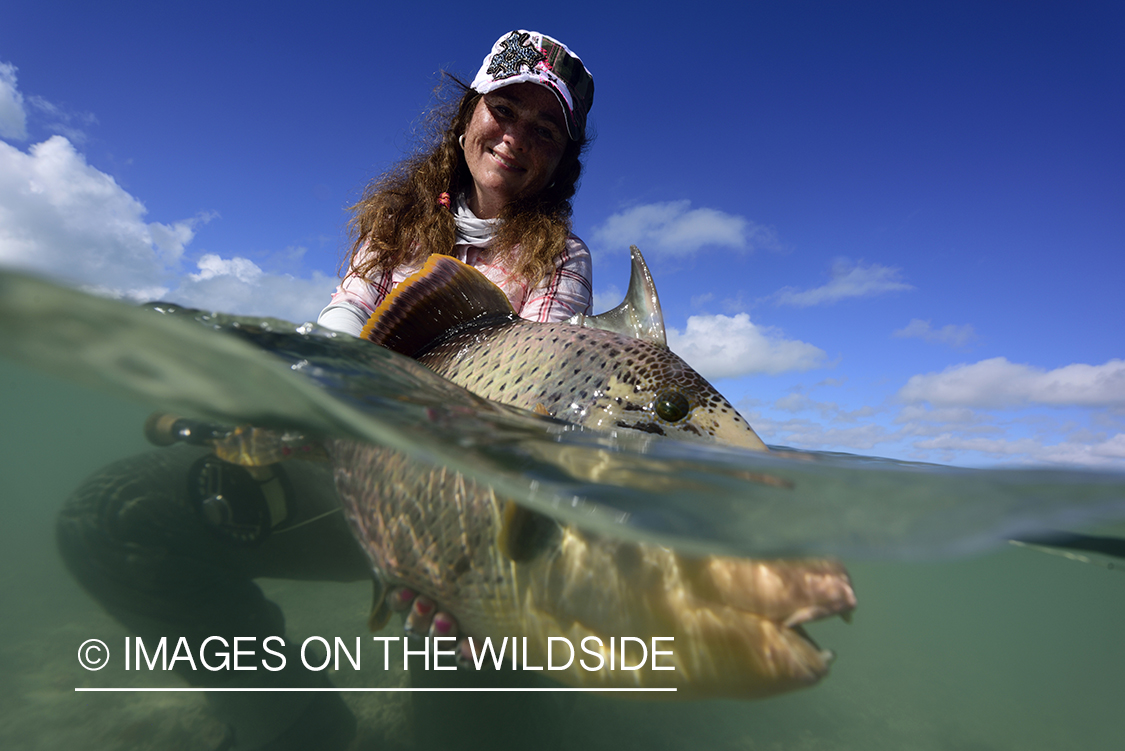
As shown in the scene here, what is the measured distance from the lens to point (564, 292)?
3.65 m

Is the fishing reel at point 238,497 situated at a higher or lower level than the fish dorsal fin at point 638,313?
lower

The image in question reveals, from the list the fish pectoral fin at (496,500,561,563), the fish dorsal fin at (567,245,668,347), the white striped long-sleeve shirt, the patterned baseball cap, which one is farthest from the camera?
the patterned baseball cap

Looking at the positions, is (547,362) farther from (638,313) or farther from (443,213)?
(443,213)

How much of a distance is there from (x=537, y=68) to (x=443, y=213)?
48.5 inches

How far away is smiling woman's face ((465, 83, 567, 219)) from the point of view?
143 inches

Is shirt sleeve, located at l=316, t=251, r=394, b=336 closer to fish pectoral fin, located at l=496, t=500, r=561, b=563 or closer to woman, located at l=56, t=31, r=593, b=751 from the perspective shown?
woman, located at l=56, t=31, r=593, b=751

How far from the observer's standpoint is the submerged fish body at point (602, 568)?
4.08 ft

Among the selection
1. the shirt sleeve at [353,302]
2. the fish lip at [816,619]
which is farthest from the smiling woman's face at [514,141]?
the fish lip at [816,619]

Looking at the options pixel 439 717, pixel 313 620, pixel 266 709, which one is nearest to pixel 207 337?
pixel 313 620

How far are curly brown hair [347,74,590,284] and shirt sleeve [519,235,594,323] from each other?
9 centimetres

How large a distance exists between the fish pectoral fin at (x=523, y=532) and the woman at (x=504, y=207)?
2.15 metres

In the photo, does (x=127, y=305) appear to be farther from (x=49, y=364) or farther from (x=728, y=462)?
(x=728, y=462)

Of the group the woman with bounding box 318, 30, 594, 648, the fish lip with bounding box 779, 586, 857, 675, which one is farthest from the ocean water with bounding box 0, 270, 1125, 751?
the woman with bounding box 318, 30, 594, 648

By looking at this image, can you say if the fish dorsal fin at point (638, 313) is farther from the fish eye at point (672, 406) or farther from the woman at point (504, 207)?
the woman at point (504, 207)
